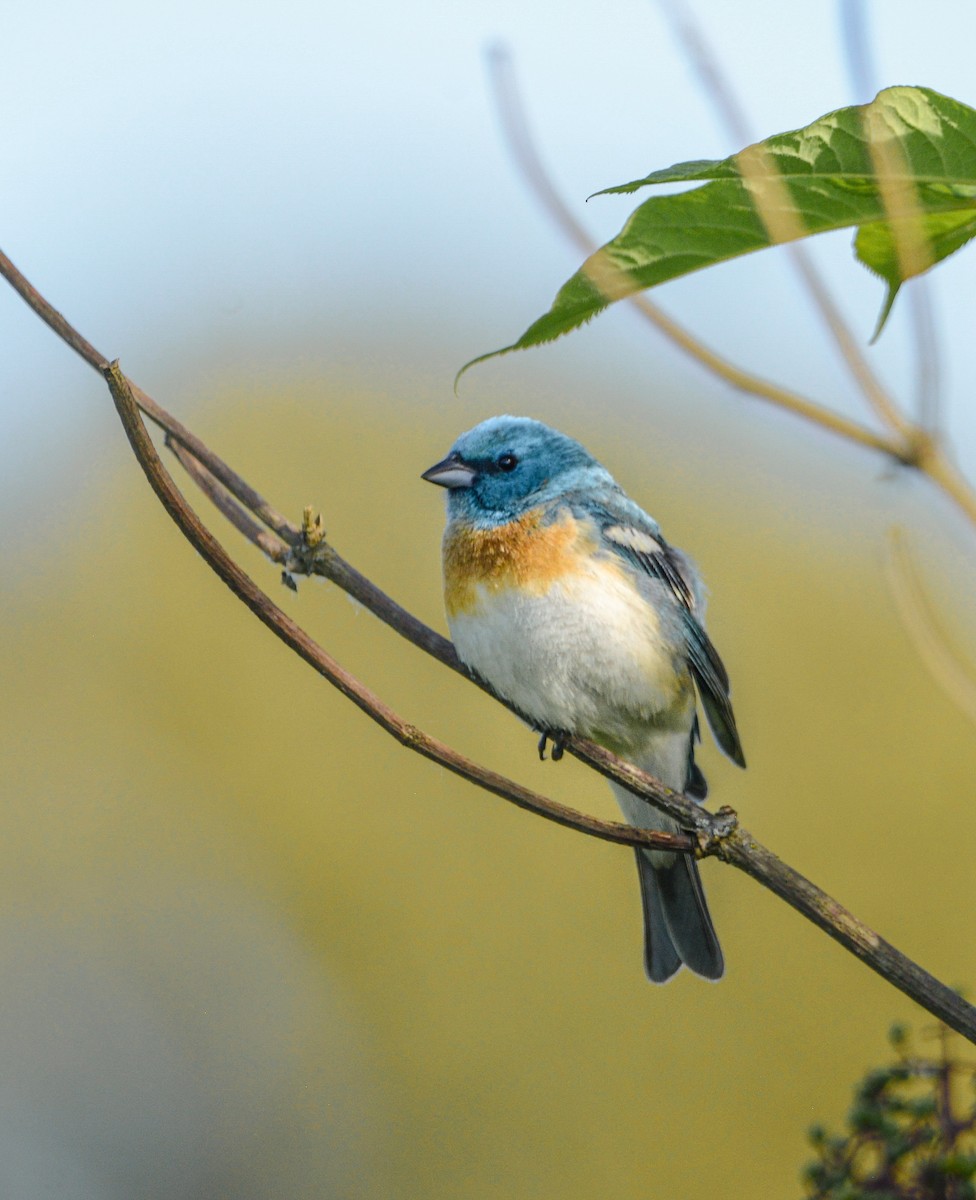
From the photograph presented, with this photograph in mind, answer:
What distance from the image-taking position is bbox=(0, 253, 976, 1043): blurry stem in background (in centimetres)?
159

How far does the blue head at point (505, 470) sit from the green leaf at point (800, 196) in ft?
6.95

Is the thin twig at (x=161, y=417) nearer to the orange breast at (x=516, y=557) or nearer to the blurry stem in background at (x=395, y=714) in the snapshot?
the blurry stem in background at (x=395, y=714)

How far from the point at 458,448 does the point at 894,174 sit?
2418 mm

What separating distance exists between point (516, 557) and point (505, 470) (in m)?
0.34

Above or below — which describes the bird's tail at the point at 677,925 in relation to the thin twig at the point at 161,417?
below

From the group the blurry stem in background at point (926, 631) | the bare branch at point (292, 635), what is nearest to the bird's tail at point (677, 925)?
the bare branch at point (292, 635)

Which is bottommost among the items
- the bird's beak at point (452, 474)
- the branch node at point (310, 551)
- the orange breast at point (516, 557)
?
the branch node at point (310, 551)

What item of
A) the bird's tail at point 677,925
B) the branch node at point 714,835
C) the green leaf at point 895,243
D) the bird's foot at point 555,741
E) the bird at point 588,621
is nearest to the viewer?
the green leaf at point 895,243

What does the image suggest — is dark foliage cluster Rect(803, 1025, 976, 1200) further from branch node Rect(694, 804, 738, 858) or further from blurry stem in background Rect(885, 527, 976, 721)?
blurry stem in background Rect(885, 527, 976, 721)

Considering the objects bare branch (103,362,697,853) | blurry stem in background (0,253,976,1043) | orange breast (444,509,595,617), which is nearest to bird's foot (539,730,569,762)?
orange breast (444,509,595,617)

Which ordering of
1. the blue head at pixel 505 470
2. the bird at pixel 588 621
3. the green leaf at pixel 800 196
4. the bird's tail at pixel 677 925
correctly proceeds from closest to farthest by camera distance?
the green leaf at pixel 800 196 < the bird at pixel 588 621 < the blue head at pixel 505 470 < the bird's tail at pixel 677 925

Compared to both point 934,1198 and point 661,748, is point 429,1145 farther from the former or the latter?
point 934,1198

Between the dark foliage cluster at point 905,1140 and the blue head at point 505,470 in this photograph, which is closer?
the dark foliage cluster at point 905,1140

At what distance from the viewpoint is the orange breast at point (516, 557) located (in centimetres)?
341
